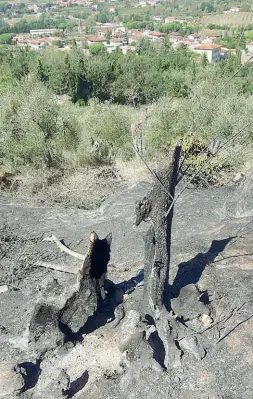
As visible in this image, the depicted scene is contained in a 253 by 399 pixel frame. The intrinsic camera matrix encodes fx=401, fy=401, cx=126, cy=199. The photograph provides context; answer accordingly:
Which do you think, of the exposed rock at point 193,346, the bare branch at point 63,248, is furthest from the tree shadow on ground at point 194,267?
the bare branch at point 63,248

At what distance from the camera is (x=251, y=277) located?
404 inches

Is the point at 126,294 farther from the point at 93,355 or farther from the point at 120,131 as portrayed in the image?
the point at 120,131

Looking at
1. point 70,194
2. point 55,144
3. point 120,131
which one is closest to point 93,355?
point 70,194

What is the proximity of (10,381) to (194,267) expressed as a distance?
5406 mm

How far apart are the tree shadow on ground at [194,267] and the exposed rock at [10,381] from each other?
3959mm

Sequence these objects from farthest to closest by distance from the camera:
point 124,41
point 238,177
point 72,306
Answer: point 124,41, point 238,177, point 72,306

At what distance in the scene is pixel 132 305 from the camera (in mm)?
9531

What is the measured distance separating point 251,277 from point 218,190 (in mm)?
6770

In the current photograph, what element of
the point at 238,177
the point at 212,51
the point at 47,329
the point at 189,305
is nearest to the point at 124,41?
the point at 212,51

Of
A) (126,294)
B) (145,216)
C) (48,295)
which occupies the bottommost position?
(126,294)

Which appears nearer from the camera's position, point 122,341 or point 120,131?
point 122,341

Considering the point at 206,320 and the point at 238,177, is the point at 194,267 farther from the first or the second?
the point at 238,177

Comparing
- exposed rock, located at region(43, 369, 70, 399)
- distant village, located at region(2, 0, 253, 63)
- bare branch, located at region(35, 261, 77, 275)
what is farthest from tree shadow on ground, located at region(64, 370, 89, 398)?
distant village, located at region(2, 0, 253, 63)

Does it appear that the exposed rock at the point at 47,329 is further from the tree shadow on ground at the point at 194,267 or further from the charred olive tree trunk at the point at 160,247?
the tree shadow on ground at the point at 194,267
